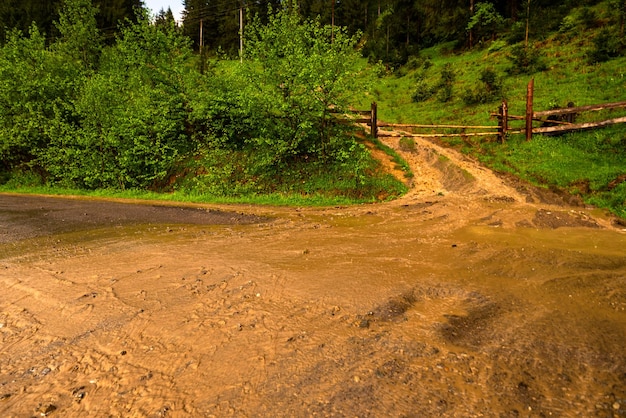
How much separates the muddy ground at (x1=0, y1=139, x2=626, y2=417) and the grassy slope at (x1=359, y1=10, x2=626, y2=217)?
3.96 m

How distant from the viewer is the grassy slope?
11.6 metres

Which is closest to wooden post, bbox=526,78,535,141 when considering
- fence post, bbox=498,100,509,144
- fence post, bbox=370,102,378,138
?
fence post, bbox=498,100,509,144

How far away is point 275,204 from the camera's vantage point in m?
13.0

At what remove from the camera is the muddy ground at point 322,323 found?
279 centimetres

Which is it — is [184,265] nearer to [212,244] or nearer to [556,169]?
[212,244]

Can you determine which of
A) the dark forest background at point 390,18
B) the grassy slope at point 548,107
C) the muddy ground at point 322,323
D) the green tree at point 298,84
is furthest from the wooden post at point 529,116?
the dark forest background at point 390,18

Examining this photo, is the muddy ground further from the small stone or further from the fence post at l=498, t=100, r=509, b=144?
the fence post at l=498, t=100, r=509, b=144

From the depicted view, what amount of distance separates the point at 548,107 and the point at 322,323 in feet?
62.0

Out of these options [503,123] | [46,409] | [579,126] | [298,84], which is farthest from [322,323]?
[503,123]

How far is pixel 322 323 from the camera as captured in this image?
393 centimetres

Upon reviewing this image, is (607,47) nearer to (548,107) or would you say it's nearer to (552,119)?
(548,107)

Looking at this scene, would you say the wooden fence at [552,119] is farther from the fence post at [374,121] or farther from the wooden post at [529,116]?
the fence post at [374,121]

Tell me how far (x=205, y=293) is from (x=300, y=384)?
2.32 meters

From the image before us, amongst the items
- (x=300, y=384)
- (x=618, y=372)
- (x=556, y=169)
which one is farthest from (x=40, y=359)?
(x=556, y=169)
